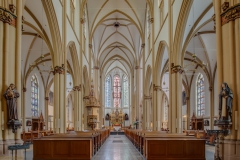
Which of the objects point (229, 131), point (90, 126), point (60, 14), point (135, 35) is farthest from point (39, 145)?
point (135, 35)

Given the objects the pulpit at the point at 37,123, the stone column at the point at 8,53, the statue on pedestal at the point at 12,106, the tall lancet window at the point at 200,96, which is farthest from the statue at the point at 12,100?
the tall lancet window at the point at 200,96

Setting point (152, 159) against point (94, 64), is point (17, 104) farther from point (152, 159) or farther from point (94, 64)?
point (94, 64)

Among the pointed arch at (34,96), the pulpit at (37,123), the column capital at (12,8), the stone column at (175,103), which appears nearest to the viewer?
the column capital at (12,8)

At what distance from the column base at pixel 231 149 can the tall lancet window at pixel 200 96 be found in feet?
75.2

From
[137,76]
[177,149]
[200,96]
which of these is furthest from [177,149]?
[137,76]

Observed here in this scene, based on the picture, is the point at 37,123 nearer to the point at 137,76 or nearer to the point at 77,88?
the point at 77,88

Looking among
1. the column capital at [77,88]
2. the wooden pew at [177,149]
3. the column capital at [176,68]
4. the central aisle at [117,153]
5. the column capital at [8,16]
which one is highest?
the column capital at [8,16]

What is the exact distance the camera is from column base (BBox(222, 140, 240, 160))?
375 inches

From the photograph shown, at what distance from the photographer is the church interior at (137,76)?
10.1 meters

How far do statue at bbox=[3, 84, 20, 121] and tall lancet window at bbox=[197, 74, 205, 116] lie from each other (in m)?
25.5

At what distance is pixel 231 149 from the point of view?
31.8ft

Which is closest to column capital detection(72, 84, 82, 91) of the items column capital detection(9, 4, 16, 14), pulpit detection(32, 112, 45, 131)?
pulpit detection(32, 112, 45, 131)

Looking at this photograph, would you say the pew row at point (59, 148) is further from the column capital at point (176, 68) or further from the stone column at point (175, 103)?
the column capital at point (176, 68)

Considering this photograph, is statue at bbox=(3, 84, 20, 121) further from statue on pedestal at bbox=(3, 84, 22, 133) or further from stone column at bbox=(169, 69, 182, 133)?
stone column at bbox=(169, 69, 182, 133)
